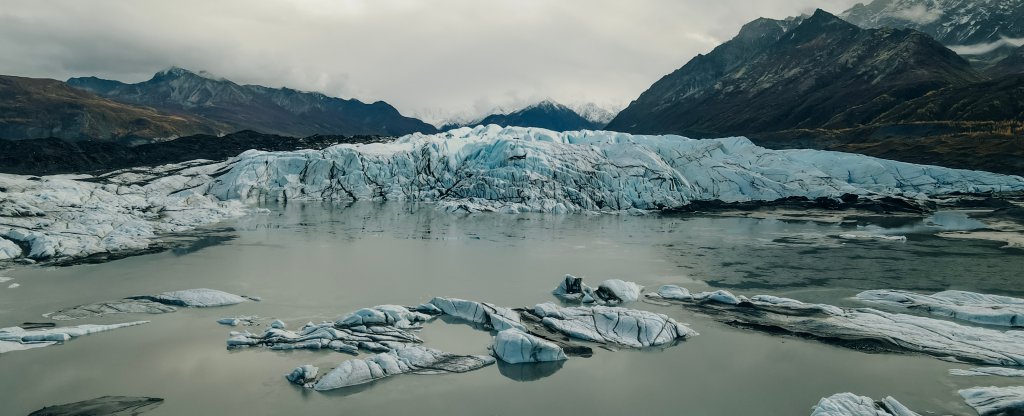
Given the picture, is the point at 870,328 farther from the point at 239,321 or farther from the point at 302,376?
the point at 239,321

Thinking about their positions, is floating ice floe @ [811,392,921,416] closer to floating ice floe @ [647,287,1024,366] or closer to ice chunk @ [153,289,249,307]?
floating ice floe @ [647,287,1024,366]

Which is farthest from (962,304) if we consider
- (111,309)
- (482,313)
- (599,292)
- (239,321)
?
(111,309)

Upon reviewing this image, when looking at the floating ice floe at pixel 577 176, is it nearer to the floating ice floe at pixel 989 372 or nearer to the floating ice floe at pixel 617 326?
the floating ice floe at pixel 617 326

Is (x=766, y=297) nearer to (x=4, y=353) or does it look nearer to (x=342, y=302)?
(x=342, y=302)

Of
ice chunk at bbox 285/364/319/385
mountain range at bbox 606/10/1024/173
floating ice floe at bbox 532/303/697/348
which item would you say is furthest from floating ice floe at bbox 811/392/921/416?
mountain range at bbox 606/10/1024/173

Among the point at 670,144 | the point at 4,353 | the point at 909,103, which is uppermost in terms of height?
the point at 909,103

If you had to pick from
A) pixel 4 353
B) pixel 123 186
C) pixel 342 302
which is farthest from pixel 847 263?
pixel 123 186
